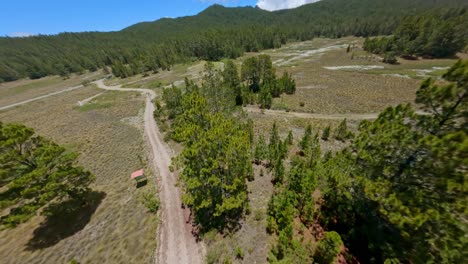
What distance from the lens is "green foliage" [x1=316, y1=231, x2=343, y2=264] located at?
496 inches

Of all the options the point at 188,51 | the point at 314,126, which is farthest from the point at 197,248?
the point at 188,51

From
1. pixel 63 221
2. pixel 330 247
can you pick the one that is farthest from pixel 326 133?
pixel 63 221

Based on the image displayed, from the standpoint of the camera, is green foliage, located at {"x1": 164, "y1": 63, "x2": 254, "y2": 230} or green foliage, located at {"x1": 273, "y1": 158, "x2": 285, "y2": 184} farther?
green foliage, located at {"x1": 273, "y1": 158, "x2": 285, "y2": 184}

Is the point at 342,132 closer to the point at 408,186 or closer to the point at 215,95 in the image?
the point at 215,95

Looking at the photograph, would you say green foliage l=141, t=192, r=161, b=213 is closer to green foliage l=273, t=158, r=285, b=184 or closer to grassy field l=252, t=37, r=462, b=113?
green foliage l=273, t=158, r=285, b=184

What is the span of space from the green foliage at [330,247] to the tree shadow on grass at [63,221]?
22.7 metres

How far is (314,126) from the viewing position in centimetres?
3962

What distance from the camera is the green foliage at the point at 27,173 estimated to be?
15.4 metres

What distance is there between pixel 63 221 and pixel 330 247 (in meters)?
25.9

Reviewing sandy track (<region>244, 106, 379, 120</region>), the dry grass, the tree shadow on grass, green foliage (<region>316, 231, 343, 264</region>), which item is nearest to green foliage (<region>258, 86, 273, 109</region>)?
sandy track (<region>244, 106, 379, 120</region>)

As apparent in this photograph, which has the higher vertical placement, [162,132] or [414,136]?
[414,136]

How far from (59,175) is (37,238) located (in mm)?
7603

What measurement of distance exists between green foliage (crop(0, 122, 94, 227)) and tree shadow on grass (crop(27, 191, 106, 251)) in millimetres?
2638

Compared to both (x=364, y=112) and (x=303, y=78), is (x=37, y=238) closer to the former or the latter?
(x=364, y=112)
